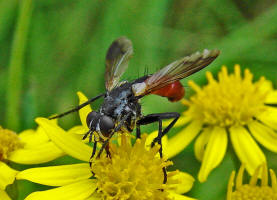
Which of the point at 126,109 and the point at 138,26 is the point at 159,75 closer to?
the point at 126,109

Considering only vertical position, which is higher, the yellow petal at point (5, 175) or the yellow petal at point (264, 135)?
the yellow petal at point (264, 135)

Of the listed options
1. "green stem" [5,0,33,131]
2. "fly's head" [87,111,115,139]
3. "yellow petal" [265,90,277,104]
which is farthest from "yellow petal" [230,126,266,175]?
"green stem" [5,0,33,131]

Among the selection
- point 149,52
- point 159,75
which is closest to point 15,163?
point 159,75

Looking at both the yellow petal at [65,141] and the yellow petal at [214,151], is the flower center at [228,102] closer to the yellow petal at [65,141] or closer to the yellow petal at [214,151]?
the yellow petal at [214,151]

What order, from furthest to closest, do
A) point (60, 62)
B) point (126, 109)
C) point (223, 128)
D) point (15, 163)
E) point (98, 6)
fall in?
point (98, 6), point (60, 62), point (223, 128), point (15, 163), point (126, 109)

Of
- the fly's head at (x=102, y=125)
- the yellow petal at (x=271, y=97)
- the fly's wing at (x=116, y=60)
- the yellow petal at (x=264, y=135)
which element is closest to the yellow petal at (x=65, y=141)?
the fly's head at (x=102, y=125)

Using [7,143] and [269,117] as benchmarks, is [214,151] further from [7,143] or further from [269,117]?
[7,143]
